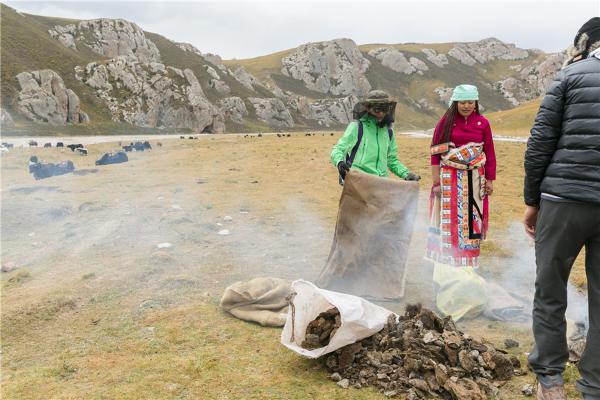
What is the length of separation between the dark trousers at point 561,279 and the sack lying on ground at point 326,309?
107cm

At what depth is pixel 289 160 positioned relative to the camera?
60.8ft

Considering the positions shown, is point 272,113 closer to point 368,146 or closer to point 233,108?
point 233,108

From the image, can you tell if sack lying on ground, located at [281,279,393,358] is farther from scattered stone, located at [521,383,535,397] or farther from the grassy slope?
the grassy slope

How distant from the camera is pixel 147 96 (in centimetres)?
6312

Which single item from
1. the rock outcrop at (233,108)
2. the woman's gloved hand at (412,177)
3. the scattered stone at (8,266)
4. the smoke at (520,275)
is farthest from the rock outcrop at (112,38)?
the woman's gloved hand at (412,177)

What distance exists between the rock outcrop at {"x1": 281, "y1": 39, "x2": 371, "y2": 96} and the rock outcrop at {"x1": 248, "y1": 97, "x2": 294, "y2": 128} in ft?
122

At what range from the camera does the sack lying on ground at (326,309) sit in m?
3.09

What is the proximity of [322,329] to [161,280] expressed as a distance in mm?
2762

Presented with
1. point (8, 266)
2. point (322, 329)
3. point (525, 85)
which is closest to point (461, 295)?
point (322, 329)

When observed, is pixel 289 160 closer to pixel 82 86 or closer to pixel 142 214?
pixel 142 214

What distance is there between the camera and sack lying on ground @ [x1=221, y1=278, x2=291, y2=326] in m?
4.22

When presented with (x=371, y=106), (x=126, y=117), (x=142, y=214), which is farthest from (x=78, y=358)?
(x=126, y=117)

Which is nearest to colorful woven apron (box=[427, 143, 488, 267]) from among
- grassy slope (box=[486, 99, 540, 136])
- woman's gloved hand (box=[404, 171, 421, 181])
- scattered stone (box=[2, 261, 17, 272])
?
woman's gloved hand (box=[404, 171, 421, 181])

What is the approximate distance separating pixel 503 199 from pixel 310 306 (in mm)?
8210
